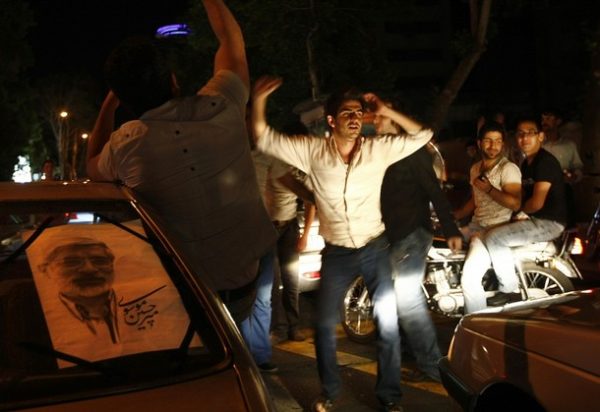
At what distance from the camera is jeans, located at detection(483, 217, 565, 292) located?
5969 millimetres

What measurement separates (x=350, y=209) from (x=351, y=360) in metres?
1.84

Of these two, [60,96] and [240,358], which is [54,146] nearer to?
[60,96]

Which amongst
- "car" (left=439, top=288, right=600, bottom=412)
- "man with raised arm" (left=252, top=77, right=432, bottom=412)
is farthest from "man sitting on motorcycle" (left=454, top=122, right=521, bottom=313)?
"car" (left=439, top=288, right=600, bottom=412)

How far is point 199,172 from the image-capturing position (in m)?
3.13

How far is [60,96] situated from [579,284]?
56.8 metres

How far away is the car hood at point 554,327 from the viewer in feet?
9.07

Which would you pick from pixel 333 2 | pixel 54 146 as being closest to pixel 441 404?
pixel 333 2

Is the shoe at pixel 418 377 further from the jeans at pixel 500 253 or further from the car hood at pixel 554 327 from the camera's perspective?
the car hood at pixel 554 327

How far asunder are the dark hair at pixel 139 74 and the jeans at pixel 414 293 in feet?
8.12

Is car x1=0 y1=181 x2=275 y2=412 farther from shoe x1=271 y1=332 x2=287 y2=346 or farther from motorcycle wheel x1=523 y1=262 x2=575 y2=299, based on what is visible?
motorcycle wheel x1=523 y1=262 x2=575 y2=299

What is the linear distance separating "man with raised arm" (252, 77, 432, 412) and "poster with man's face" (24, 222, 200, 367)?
1.89 meters

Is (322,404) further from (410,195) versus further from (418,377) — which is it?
(410,195)

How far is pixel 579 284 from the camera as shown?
6.28 m

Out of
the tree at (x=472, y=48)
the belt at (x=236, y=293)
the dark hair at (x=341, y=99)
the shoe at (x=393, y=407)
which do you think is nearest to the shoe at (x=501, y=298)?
the shoe at (x=393, y=407)
